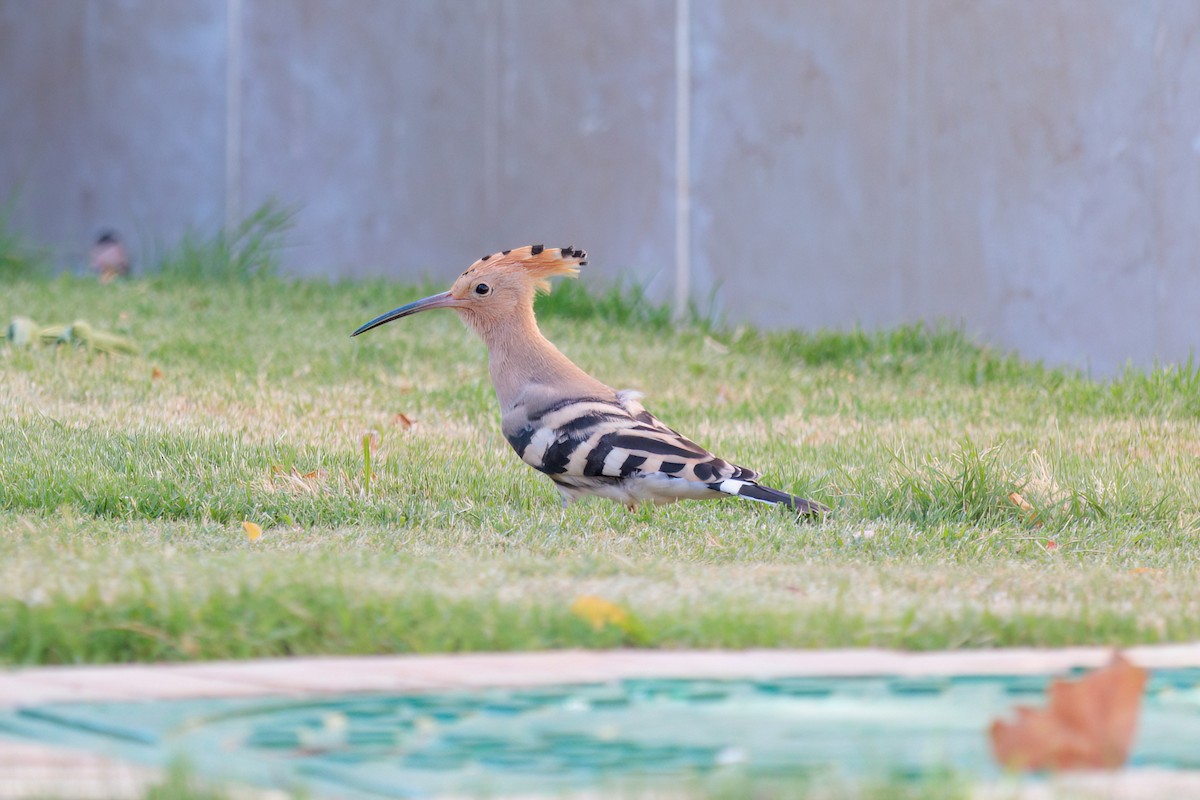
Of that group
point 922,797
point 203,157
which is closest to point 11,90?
point 203,157

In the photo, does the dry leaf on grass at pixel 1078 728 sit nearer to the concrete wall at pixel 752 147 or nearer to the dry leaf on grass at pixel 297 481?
the dry leaf on grass at pixel 297 481

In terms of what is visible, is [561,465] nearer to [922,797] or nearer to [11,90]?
[922,797]

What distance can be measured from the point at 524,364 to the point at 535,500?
45cm

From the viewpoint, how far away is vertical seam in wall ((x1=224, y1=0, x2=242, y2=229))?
13773 mm

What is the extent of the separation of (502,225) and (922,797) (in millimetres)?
9999

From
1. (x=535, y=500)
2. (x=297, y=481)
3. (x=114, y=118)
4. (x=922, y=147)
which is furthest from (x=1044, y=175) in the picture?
(x=114, y=118)

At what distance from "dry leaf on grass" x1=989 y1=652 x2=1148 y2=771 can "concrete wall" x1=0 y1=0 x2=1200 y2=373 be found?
23.1ft

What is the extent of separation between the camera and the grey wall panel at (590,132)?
1084 cm

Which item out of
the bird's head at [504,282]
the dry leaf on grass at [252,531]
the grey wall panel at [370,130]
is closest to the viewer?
the dry leaf on grass at [252,531]

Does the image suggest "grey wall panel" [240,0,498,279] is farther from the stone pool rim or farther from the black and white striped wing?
the stone pool rim

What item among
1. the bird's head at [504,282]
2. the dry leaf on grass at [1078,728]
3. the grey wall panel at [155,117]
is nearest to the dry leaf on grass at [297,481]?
the bird's head at [504,282]

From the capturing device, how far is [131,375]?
25.4 feet

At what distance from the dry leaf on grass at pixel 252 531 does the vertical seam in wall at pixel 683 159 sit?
6.04 meters

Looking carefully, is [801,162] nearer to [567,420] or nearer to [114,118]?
[567,420]
